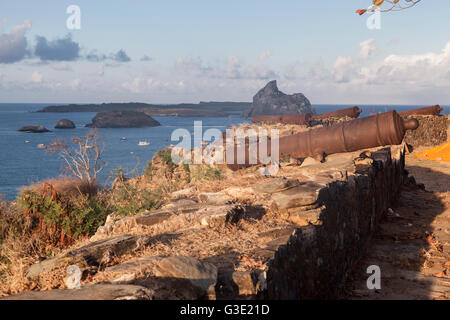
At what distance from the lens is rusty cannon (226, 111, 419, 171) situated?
28.6ft

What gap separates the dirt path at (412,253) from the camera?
393cm

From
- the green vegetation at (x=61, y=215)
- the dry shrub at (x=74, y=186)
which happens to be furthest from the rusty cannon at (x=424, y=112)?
the green vegetation at (x=61, y=215)

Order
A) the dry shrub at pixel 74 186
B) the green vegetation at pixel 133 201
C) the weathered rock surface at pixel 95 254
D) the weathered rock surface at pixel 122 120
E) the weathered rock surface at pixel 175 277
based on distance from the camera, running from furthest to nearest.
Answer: the weathered rock surface at pixel 122 120, the dry shrub at pixel 74 186, the green vegetation at pixel 133 201, the weathered rock surface at pixel 95 254, the weathered rock surface at pixel 175 277

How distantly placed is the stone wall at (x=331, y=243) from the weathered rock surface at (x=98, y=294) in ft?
2.33

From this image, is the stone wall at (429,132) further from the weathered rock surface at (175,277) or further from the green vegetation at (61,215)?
the weathered rock surface at (175,277)

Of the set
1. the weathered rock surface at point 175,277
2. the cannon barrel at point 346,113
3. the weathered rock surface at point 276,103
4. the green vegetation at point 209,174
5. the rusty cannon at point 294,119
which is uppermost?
the weathered rock surface at point 276,103

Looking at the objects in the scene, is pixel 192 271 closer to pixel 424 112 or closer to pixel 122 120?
pixel 424 112

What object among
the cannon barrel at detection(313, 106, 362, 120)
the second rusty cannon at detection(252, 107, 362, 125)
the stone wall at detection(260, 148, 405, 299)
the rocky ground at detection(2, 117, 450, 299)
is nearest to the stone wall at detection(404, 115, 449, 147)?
the second rusty cannon at detection(252, 107, 362, 125)

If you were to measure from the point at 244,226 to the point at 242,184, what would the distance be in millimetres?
1494

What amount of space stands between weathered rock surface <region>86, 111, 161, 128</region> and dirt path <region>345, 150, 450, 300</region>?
102 meters

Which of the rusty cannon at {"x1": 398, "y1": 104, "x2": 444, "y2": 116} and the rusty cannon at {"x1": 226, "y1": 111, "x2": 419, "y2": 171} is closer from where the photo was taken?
the rusty cannon at {"x1": 226, "y1": 111, "x2": 419, "y2": 171}

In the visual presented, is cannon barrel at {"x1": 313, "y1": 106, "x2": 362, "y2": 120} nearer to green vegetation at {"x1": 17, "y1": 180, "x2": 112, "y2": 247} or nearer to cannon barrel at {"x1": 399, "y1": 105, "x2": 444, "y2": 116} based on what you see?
cannon barrel at {"x1": 399, "y1": 105, "x2": 444, "y2": 116}

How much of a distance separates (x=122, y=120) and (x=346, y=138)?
103824mm
